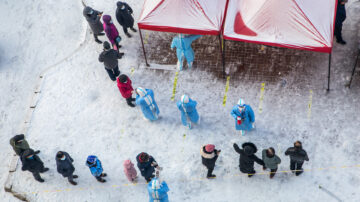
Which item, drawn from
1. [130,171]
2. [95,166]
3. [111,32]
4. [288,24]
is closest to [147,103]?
[130,171]

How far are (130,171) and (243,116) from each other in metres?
2.97

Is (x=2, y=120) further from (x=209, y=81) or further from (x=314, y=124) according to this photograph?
(x=314, y=124)

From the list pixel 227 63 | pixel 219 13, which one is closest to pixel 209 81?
pixel 227 63

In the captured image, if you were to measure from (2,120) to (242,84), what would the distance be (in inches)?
273

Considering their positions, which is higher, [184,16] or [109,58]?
[184,16]

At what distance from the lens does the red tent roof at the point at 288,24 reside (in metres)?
10.2

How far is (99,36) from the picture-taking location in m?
13.6

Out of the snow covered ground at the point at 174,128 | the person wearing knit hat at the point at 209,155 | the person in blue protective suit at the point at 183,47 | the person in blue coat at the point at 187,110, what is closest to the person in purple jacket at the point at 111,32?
the snow covered ground at the point at 174,128

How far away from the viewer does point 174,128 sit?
11266 millimetres

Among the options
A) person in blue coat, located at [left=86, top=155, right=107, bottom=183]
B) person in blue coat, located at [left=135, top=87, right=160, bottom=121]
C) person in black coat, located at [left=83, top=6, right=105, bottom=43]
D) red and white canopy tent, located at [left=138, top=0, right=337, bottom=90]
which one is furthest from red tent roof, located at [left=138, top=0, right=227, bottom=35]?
person in blue coat, located at [left=86, top=155, right=107, bottom=183]

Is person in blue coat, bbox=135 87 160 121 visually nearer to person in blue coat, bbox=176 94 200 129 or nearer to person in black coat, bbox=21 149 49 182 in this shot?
person in blue coat, bbox=176 94 200 129

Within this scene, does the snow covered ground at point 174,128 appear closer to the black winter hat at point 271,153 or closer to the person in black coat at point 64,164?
the person in black coat at point 64,164

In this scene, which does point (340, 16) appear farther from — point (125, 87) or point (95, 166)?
point (95, 166)

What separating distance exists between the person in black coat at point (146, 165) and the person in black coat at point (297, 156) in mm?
2957
